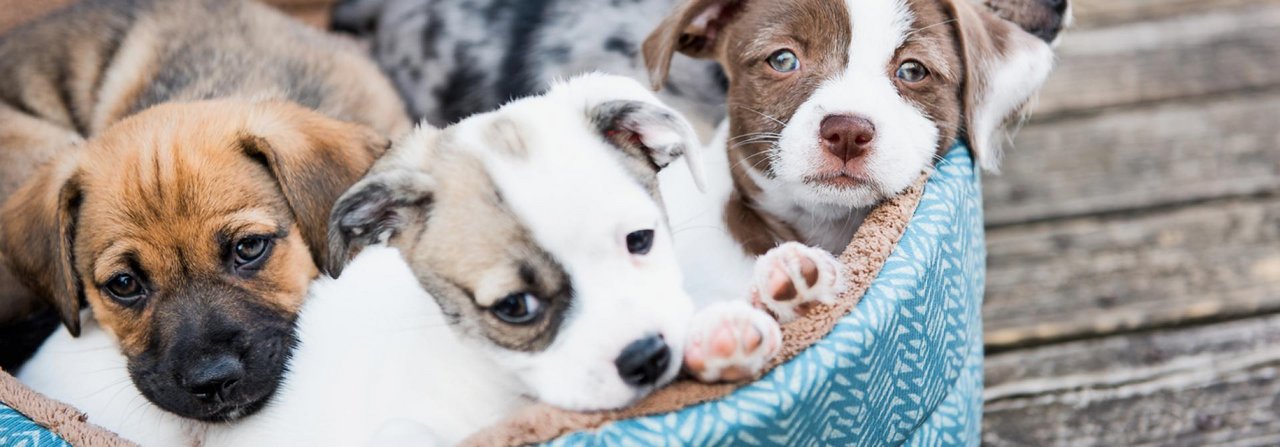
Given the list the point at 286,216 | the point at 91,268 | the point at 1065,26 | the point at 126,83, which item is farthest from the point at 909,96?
the point at 126,83

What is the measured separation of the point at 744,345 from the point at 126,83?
106 inches

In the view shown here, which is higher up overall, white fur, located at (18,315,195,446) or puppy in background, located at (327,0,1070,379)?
puppy in background, located at (327,0,1070,379)

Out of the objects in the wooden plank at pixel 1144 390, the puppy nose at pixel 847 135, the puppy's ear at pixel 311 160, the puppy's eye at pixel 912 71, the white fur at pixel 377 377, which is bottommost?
the wooden plank at pixel 1144 390

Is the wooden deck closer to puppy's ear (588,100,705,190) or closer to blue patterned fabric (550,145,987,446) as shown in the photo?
blue patterned fabric (550,145,987,446)

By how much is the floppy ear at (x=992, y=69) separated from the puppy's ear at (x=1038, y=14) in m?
0.30

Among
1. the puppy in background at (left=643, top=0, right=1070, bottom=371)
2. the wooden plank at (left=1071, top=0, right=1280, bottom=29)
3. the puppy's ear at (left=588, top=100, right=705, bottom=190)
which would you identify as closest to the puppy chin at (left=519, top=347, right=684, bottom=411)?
the puppy in background at (left=643, top=0, right=1070, bottom=371)

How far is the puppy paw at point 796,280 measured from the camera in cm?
233

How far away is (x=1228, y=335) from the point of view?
3.79m

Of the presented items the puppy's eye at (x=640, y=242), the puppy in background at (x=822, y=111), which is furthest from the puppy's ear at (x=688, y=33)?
the puppy's eye at (x=640, y=242)

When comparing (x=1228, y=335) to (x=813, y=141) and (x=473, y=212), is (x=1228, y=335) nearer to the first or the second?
(x=813, y=141)

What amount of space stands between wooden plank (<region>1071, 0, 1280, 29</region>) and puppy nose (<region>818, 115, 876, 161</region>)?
11.6ft

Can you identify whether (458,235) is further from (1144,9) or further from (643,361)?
(1144,9)

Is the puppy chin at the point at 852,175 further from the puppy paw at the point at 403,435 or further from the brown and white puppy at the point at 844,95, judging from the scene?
the puppy paw at the point at 403,435

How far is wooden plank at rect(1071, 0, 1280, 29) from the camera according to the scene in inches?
222
